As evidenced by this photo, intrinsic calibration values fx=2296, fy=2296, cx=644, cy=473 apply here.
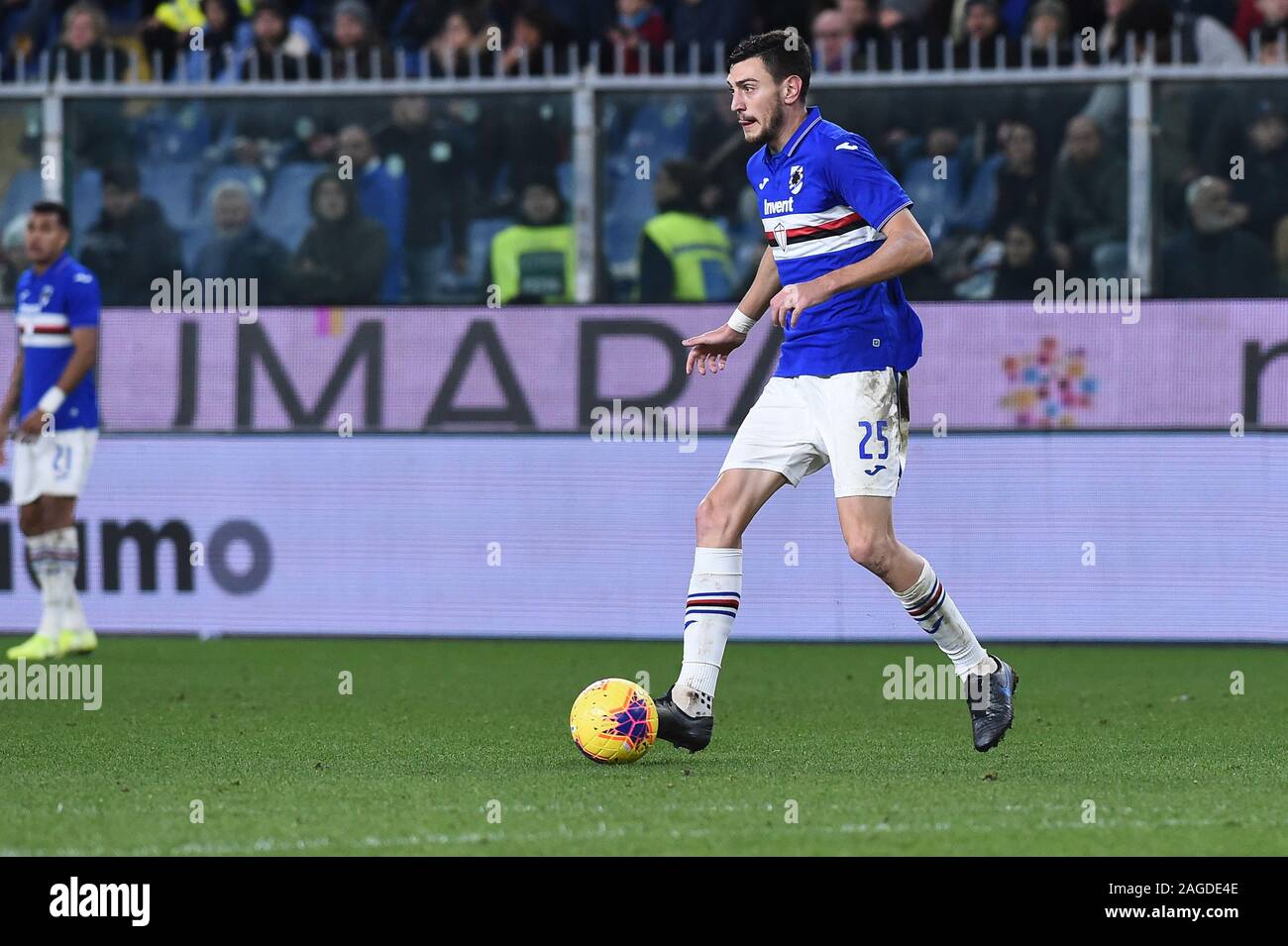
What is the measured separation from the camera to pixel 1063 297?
38.3ft

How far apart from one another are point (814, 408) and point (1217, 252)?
525 centimetres

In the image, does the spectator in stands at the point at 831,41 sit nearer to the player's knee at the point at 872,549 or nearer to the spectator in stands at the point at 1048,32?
the spectator in stands at the point at 1048,32

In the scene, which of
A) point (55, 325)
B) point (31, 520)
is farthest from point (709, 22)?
point (31, 520)

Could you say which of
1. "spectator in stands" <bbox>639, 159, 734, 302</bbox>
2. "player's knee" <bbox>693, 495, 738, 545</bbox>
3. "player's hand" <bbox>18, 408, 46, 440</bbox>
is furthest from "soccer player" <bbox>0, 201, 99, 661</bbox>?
"player's knee" <bbox>693, 495, 738, 545</bbox>

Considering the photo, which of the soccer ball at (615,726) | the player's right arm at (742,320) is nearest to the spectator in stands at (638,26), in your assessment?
the player's right arm at (742,320)

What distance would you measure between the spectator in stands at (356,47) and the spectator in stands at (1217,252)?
13.8ft

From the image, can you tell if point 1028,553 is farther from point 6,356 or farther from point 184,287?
point 6,356

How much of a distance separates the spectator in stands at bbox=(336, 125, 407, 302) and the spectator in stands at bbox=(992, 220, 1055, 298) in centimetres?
315

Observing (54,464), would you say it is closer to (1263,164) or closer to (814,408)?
(814,408)

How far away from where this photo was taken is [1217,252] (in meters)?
11.6

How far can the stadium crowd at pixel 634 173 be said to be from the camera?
1165cm

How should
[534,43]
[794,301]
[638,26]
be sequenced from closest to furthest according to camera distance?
[794,301], [534,43], [638,26]
